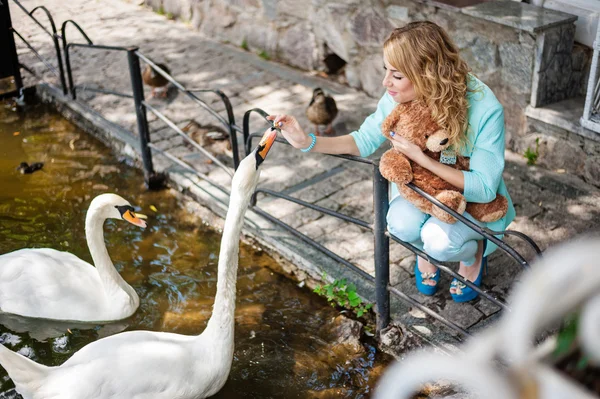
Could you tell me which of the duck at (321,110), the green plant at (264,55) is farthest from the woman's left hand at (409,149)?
the green plant at (264,55)

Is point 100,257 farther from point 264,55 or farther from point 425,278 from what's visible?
point 264,55

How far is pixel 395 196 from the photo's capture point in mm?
3979

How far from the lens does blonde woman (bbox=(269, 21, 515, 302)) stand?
11.2 feet

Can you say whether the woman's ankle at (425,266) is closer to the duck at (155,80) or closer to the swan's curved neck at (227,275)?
the swan's curved neck at (227,275)

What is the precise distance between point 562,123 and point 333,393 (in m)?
2.94

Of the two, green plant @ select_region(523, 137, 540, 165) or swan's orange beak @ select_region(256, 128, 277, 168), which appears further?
green plant @ select_region(523, 137, 540, 165)

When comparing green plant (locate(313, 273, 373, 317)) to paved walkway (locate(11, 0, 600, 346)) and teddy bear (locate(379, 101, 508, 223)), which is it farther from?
teddy bear (locate(379, 101, 508, 223))

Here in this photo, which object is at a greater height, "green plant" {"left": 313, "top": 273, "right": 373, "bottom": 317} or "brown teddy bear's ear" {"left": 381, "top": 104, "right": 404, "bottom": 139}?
"brown teddy bear's ear" {"left": 381, "top": 104, "right": 404, "bottom": 139}

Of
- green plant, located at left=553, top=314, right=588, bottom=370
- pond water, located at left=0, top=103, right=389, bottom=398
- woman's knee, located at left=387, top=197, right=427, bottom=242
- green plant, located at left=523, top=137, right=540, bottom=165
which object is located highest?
green plant, located at left=553, top=314, right=588, bottom=370

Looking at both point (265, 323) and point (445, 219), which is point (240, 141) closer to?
point (265, 323)

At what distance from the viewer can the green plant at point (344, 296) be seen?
430 cm

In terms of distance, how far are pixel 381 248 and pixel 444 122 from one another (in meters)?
0.80

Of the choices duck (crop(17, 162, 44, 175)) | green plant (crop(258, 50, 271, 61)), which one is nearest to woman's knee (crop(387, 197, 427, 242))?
duck (crop(17, 162, 44, 175))

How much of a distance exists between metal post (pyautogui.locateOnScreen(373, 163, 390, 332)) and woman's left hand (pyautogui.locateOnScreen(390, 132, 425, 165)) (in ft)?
0.50
